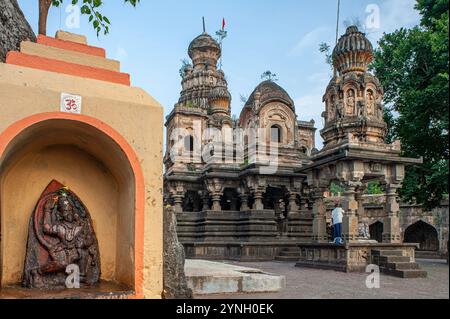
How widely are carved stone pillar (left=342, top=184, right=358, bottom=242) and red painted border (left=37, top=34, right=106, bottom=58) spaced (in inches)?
350

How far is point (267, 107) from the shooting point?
2261 centimetres

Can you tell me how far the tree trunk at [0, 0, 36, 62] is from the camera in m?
8.82

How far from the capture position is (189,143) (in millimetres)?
27359

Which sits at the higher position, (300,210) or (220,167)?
(220,167)

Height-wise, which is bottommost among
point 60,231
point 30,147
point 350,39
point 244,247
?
point 244,247

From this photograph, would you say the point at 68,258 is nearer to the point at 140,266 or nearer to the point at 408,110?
the point at 140,266

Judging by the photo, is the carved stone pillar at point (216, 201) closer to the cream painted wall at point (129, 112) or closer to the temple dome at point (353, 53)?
the temple dome at point (353, 53)

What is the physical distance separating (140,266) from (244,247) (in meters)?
12.3

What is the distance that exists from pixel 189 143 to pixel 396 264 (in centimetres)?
1721

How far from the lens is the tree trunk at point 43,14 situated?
9836 mm

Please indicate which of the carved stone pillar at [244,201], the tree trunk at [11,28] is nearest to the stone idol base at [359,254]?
the carved stone pillar at [244,201]

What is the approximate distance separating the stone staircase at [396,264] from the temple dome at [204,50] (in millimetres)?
24583

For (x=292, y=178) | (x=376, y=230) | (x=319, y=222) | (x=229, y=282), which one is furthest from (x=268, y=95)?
(x=229, y=282)
